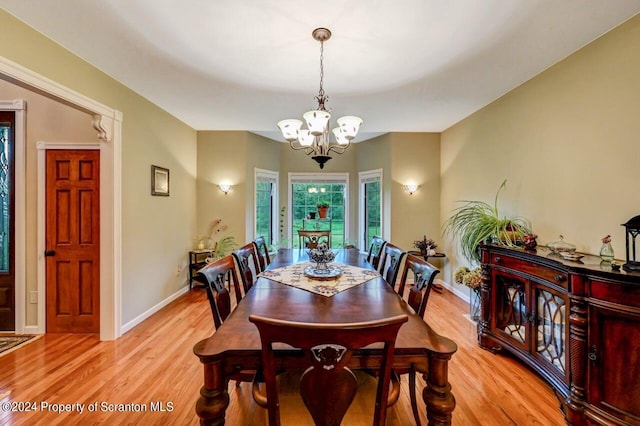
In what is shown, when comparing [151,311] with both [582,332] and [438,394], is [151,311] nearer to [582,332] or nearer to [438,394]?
[438,394]

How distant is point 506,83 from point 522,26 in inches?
43.4

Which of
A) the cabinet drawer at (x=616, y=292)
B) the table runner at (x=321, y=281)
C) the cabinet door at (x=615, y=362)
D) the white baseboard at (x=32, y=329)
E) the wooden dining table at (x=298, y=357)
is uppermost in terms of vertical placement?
the cabinet drawer at (x=616, y=292)

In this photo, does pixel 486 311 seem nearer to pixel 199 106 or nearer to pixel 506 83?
pixel 506 83

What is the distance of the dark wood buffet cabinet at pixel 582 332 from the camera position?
5.23 ft

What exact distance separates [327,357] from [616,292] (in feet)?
5.91

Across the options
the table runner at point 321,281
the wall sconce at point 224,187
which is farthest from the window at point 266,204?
the table runner at point 321,281

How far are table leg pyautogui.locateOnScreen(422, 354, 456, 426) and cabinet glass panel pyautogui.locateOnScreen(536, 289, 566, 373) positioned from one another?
145cm

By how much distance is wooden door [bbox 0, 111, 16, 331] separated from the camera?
118 inches

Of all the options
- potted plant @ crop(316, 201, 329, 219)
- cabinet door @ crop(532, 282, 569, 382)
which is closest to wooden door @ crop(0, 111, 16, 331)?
potted plant @ crop(316, 201, 329, 219)

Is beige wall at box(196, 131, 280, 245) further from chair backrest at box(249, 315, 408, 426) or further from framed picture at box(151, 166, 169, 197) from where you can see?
chair backrest at box(249, 315, 408, 426)

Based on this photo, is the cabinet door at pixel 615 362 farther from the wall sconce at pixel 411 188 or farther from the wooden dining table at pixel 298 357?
the wall sconce at pixel 411 188

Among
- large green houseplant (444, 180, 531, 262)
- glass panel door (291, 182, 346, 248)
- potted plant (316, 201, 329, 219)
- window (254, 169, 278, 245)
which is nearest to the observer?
large green houseplant (444, 180, 531, 262)

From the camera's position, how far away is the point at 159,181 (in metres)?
3.73

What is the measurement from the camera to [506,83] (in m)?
2.98
